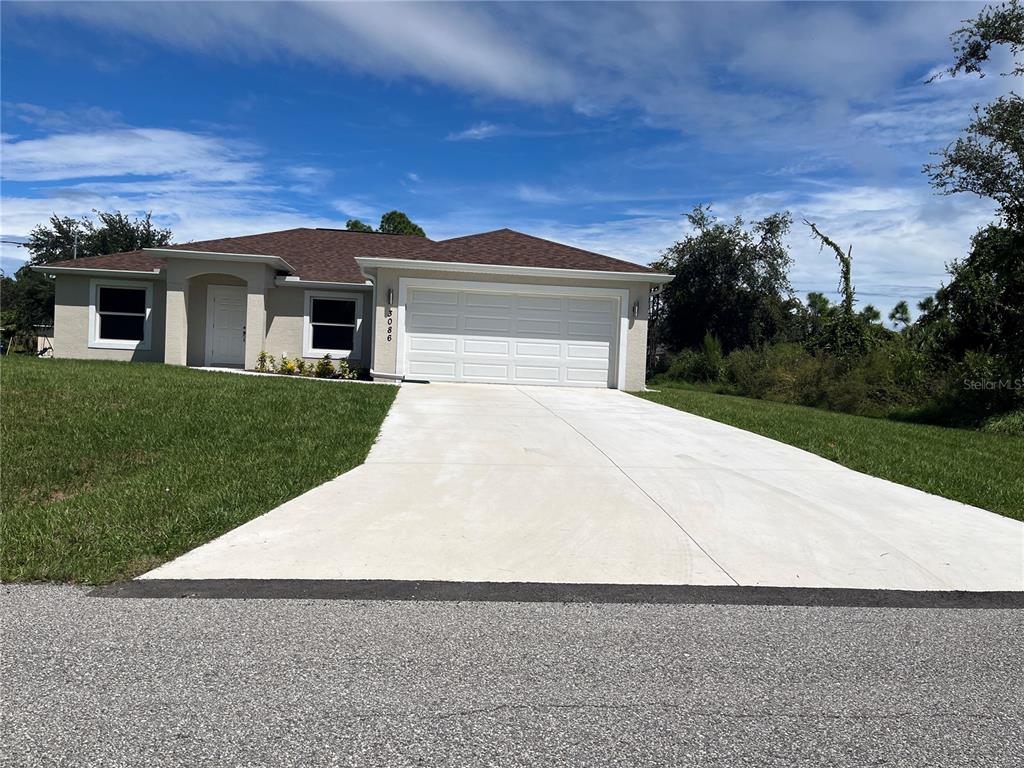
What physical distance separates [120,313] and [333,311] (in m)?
5.78

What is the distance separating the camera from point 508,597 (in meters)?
4.63

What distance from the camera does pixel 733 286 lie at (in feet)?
109

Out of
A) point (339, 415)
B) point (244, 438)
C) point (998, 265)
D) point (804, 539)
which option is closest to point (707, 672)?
point (804, 539)

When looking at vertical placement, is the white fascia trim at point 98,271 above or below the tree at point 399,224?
below

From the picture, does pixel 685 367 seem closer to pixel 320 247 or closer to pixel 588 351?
pixel 588 351

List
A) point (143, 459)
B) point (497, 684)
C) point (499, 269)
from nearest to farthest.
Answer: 1. point (497, 684)
2. point (143, 459)
3. point (499, 269)

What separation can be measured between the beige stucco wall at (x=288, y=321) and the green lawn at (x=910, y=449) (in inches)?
328

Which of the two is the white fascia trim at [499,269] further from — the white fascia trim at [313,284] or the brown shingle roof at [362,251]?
the white fascia trim at [313,284]

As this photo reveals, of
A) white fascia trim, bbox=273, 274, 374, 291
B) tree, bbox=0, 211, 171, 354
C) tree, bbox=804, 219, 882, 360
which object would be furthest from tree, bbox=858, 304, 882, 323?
tree, bbox=0, 211, 171, 354

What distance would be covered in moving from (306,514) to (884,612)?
435cm

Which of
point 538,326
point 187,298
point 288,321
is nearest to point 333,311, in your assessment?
point 288,321

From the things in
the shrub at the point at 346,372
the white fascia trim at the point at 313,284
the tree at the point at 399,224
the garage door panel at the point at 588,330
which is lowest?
the shrub at the point at 346,372

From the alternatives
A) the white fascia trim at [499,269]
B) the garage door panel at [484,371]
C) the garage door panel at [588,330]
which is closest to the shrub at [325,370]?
the white fascia trim at [499,269]

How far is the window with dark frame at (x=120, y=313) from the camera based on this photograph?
20.3 metres
